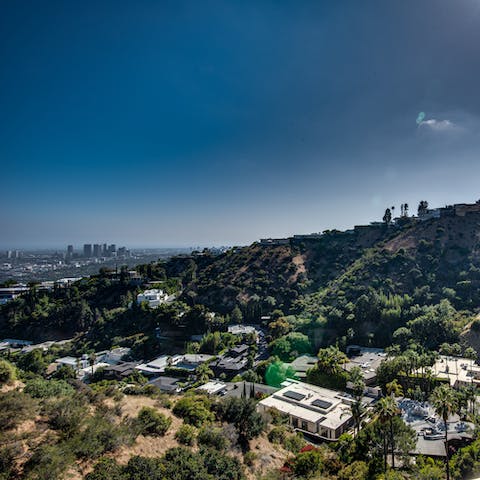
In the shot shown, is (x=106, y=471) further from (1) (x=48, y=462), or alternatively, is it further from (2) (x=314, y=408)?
(2) (x=314, y=408)

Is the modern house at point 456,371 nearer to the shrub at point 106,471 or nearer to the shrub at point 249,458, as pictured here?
the shrub at point 249,458

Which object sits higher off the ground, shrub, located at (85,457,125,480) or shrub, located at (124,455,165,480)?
shrub, located at (85,457,125,480)

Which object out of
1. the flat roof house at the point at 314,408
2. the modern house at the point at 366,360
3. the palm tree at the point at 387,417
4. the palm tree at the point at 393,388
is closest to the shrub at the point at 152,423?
the flat roof house at the point at 314,408

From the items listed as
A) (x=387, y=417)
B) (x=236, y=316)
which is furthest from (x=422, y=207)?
(x=387, y=417)

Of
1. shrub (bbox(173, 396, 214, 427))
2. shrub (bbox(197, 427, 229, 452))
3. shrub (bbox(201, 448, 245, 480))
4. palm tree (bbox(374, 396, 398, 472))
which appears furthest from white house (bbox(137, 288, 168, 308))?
shrub (bbox(201, 448, 245, 480))

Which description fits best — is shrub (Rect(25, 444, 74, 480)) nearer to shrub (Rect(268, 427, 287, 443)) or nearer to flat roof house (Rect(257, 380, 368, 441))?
shrub (Rect(268, 427, 287, 443))

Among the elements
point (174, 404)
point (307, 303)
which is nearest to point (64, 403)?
point (174, 404)
